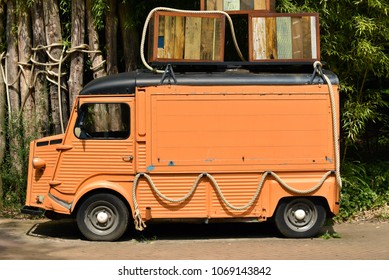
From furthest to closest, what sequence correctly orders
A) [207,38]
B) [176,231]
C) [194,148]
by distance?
[176,231], [207,38], [194,148]

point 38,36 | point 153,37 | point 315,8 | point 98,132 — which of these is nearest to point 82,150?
point 98,132

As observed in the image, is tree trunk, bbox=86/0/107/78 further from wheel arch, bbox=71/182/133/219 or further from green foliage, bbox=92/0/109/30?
wheel arch, bbox=71/182/133/219

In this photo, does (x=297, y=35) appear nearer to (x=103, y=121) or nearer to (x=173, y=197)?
(x=173, y=197)

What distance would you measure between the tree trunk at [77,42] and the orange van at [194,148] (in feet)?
7.28

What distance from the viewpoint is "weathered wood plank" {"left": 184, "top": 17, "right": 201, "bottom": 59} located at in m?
9.95

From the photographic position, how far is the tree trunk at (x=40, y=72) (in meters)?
12.2

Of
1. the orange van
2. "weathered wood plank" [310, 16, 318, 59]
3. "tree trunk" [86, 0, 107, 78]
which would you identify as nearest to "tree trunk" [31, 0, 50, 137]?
"tree trunk" [86, 0, 107, 78]

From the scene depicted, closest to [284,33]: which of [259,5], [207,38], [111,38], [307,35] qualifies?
[307,35]

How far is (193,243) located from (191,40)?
2.84 metres

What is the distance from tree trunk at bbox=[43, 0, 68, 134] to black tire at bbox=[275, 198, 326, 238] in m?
4.24

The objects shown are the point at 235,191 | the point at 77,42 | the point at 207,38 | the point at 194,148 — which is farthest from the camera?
the point at 77,42

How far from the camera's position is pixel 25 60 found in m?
12.3

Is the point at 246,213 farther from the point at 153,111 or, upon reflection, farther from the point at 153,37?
the point at 153,37

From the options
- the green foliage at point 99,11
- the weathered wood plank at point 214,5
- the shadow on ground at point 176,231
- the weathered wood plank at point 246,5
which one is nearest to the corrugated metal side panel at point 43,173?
the shadow on ground at point 176,231
